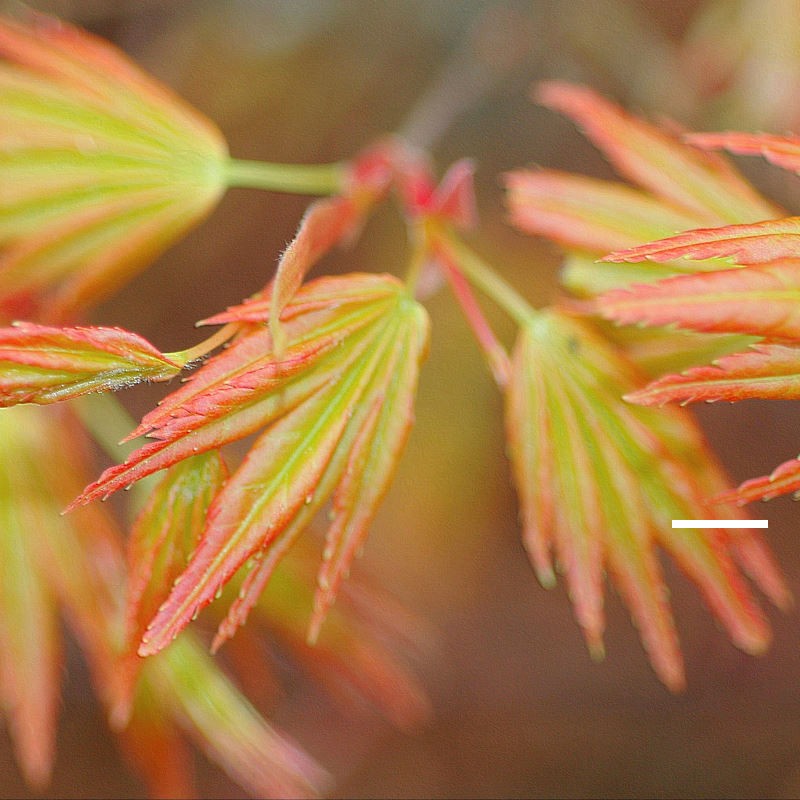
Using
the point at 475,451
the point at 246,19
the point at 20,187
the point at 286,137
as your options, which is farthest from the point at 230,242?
the point at 20,187

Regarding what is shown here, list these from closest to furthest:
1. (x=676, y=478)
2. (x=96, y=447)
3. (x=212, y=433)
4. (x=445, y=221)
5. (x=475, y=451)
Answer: (x=212, y=433)
(x=676, y=478)
(x=445, y=221)
(x=475, y=451)
(x=96, y=447)

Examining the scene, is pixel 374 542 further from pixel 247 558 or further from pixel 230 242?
pixel 247 558

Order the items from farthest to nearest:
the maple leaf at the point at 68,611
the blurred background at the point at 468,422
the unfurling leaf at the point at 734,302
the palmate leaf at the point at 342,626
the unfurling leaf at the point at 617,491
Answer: the blurred background at the point at 468,422, the palmate leaf at the point at 342,626, the maple leaf at the point at 68,611, the unfurling leaf at the point at 617,491, the unfurling leaf at the point at 734,302

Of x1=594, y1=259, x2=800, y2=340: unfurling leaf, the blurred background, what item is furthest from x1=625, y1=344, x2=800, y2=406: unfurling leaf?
the blurred background

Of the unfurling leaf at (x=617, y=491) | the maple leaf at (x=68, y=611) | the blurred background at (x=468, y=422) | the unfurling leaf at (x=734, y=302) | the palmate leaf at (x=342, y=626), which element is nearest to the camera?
the unfurling leaf at (x=734, y=302)

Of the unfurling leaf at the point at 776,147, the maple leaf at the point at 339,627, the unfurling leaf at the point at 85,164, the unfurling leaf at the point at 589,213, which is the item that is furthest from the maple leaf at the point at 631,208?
the maple leaf at the point at 339,627

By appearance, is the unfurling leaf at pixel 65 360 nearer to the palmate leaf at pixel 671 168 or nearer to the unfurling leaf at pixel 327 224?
the unfurling leaf at pixel 327 224
